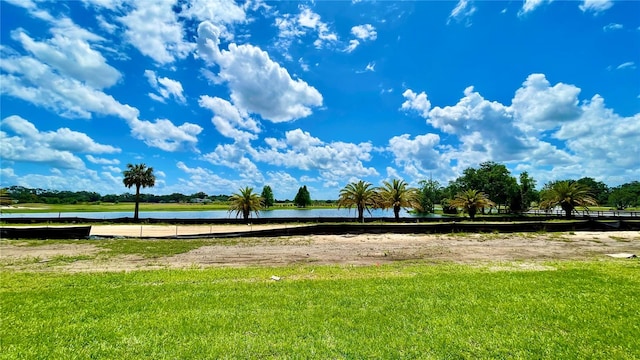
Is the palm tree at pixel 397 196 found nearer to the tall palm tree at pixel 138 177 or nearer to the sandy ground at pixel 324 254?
the sandy ground at pixel 324 254

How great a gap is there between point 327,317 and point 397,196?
3093 cm

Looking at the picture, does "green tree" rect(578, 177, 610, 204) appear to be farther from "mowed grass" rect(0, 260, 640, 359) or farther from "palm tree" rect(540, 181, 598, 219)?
"mowed grass" rect(0, 260, 640, 359)

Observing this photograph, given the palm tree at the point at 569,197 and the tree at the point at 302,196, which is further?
the tree at the point at 302,196

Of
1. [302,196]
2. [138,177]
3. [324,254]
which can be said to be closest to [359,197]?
[324,254]

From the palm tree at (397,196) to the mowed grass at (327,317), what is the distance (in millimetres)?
26494

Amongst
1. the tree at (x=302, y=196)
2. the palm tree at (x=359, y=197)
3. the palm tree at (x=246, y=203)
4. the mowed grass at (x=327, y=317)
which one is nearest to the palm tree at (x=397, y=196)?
the palm tree at (x=359, y=197)

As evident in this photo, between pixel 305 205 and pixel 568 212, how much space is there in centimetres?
8173

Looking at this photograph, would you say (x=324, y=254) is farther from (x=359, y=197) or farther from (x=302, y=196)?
(x=302, y=196)

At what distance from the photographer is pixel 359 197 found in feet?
114

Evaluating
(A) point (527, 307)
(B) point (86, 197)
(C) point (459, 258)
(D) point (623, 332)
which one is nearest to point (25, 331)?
(A) point (527, 307)

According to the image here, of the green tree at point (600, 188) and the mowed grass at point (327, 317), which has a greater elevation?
the green tree at point (600, 188)

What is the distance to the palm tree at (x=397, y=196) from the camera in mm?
34500

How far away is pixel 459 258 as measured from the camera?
11766mm

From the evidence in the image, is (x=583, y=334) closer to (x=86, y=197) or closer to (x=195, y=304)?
(x=195, y=304)
